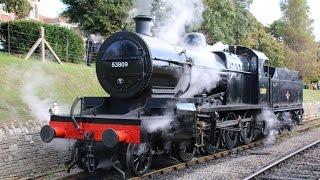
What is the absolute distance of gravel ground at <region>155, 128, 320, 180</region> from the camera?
890 centimetres

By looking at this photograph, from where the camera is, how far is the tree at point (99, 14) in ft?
71.3

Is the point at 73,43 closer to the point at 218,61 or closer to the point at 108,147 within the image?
the point at 218,61

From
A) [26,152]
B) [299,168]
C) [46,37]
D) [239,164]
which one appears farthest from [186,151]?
[46,37]

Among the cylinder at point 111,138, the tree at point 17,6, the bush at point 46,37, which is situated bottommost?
the cylinder at point 111,138

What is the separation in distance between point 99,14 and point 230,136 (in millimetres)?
11875

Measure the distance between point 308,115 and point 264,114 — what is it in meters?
Result: 14.3

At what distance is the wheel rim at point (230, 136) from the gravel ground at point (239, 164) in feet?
1.07

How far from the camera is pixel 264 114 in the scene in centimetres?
1384

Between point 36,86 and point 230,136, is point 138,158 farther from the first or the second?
point 36,86

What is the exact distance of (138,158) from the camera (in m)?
8.31

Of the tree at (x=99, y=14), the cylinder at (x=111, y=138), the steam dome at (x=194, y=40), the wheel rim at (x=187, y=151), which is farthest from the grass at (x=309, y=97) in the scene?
the cylinder at (x=111, y=138)

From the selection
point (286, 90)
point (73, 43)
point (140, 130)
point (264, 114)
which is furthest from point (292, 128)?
point (140, 130)

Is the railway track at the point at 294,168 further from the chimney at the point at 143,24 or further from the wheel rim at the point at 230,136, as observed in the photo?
the chimney at the point at 143,24

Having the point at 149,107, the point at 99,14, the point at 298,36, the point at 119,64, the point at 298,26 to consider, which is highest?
the point at 298,26
